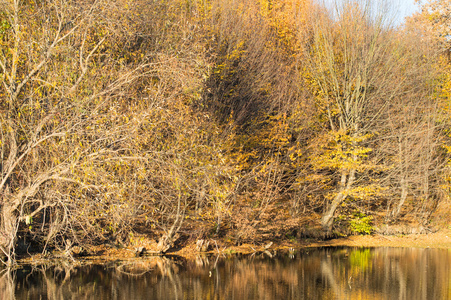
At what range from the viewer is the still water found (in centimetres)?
1230

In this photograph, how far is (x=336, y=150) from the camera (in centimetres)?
2378

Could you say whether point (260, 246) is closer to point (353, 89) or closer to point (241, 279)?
point (241, 279)

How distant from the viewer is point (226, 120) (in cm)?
2302

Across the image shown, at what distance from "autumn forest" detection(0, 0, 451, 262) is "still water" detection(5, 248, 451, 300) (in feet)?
5.01

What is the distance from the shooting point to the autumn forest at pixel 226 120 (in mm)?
13344

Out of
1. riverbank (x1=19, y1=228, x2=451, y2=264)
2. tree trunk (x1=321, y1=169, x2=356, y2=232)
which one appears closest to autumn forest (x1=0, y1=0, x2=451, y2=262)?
tree trunk (x1=321, y1=169, x2=356, y2=232)

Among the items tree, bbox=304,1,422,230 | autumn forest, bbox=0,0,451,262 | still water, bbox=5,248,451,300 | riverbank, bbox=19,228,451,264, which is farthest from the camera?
tree, bbox=304,1,422,230

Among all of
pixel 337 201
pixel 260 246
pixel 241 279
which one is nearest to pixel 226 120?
pixel 260 246

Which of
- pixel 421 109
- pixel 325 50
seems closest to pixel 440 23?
pixel 421 109

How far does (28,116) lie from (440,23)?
1180 inches

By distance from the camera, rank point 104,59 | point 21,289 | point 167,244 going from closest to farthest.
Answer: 1. point 21,289
2. point 104,59
3. point 167,244

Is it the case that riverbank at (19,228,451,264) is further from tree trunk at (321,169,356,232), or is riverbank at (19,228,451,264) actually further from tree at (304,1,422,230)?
tree at (304,1,422,230)

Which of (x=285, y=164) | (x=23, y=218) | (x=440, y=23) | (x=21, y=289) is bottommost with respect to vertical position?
(x=21, y=289)

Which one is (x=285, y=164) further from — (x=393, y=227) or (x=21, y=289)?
(x=21, y=289)
